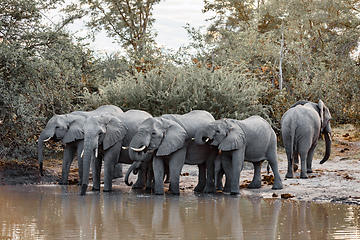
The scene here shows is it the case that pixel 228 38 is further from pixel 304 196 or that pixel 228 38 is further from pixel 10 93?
pixel 304 196

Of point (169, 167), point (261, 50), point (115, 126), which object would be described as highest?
point (261, 50)

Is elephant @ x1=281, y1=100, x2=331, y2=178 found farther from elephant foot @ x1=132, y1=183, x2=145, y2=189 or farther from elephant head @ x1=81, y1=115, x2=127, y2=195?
elephant head @ x1=81, y1=115, x2=127, y2=195

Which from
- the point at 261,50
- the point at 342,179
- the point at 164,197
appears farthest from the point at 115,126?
the point at 261,50

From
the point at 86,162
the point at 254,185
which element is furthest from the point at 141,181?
the point at 254,185

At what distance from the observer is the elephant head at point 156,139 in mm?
11359

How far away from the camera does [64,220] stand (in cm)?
820

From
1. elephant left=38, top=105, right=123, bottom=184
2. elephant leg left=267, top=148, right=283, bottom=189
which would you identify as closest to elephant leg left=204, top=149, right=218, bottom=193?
elephant leg left=267, top=148, right=283, bottom=189

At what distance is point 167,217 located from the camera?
28.3 ft

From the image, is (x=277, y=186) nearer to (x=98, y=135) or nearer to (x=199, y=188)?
(x=199, y=188)

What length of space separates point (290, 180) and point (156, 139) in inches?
153

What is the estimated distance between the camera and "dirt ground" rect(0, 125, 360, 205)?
11.2m

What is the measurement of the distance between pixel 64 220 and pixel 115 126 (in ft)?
14.4

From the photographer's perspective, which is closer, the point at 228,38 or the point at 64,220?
the point at 64,220

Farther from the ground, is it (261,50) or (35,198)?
(261,50)
